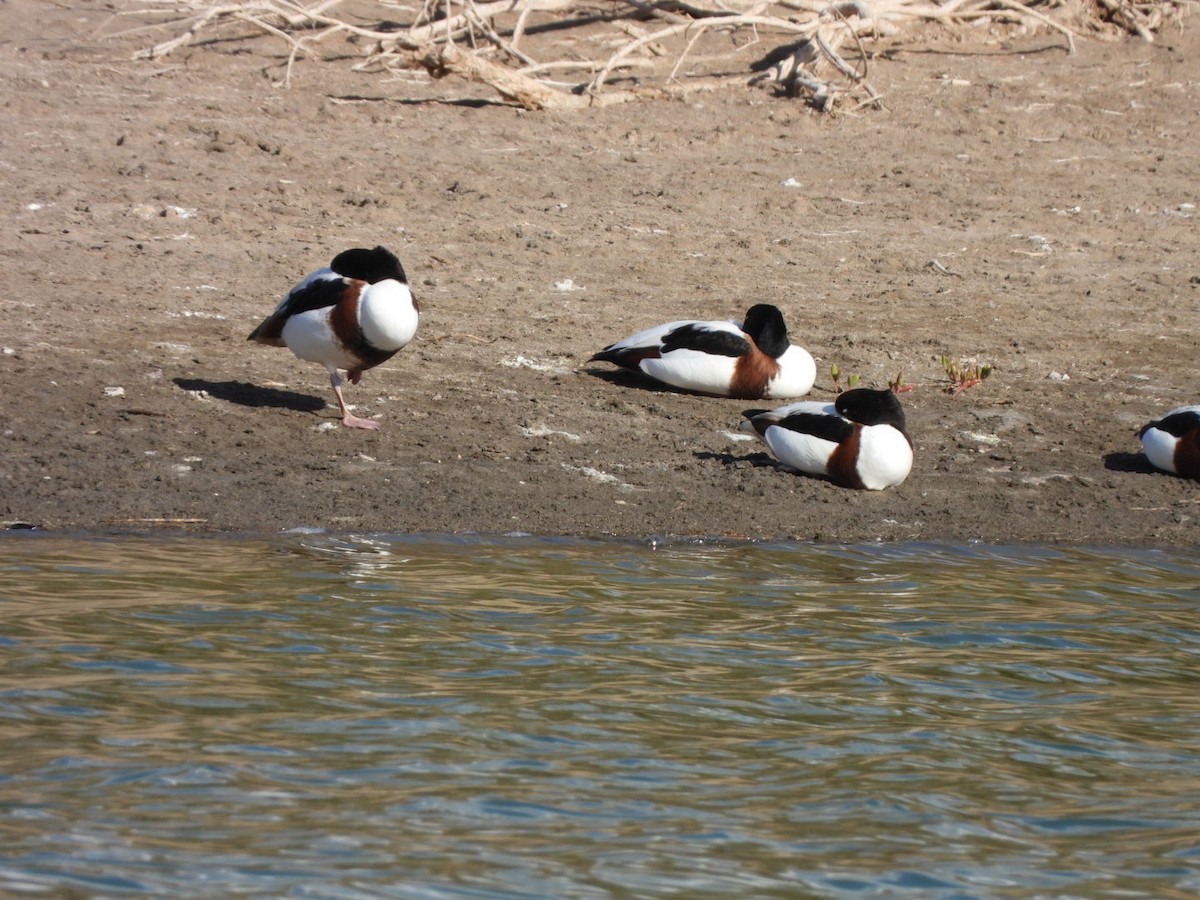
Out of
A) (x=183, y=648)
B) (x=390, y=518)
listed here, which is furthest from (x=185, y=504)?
(x=183, y=648)

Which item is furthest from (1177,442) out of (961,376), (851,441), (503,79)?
(503,79)

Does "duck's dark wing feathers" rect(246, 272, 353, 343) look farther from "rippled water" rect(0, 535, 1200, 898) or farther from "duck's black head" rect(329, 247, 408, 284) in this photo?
"rippled water" rect(0, 535, 1200, 898)

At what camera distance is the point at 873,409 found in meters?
8.46

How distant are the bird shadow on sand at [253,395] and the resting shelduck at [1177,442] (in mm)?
4536

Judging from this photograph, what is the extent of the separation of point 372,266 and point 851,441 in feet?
8.64

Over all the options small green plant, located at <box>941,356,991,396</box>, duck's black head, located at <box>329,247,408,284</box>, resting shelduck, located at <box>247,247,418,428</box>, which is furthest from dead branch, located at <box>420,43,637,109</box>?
duck's black head, located at <box>329,247,408,284</box>

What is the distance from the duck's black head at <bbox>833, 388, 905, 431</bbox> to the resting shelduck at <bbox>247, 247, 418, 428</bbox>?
231 cm

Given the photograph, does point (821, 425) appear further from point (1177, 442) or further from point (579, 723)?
point (579, 723)

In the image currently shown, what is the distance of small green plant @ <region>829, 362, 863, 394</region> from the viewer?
31.7ft

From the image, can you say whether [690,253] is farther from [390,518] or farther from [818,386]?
[390,518]

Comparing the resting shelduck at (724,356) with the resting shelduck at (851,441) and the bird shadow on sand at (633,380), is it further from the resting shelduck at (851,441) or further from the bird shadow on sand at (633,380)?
the resting shelduck at (851,441)

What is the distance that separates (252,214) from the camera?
39.2ft

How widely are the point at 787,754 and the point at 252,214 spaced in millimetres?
8142

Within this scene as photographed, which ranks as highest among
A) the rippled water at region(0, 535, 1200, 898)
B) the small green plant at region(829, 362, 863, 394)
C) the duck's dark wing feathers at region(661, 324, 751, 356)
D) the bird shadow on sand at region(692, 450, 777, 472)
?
the duck's dark wing feathers at region(661, 324, 751, 356)
